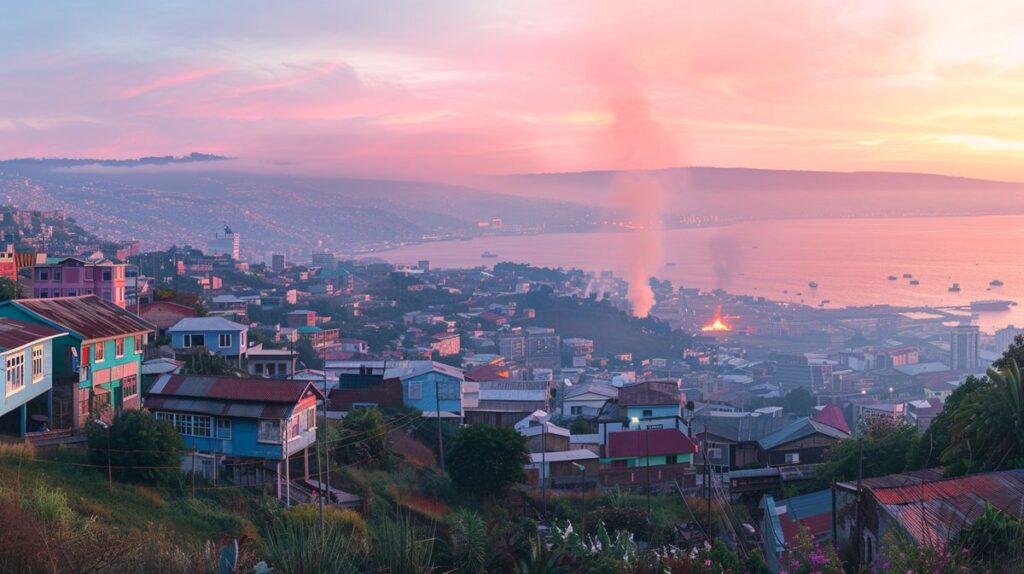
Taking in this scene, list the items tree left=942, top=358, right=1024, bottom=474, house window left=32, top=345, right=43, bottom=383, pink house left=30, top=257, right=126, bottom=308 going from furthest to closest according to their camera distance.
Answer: pink house left=30, top=257, right=126, bottom=308
house window left=32, top=345, right=43, bottom=383
tree left=942, top=358, right=1024, bottom=474

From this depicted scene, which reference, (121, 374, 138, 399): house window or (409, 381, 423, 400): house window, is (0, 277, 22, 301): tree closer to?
(121, 374, 138, 399): house window

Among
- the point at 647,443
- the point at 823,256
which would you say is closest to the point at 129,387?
the point at 647,443

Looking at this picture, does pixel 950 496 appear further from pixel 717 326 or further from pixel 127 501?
pixel 717 326

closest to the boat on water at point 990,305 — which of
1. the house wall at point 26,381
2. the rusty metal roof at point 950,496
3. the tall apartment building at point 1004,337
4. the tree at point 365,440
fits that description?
the tall apartment building at point 1004,337

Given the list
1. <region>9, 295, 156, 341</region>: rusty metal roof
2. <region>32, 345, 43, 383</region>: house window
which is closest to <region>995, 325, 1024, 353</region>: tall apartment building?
<region>9, 295, 156, 341</region>: rusty metal roof

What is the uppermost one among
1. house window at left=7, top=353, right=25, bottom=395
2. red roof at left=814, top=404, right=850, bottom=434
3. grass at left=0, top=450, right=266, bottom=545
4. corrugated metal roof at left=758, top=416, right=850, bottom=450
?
house window at left=7, top=353, right=25, bottom=395

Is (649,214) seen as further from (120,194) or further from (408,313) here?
(408,313)
